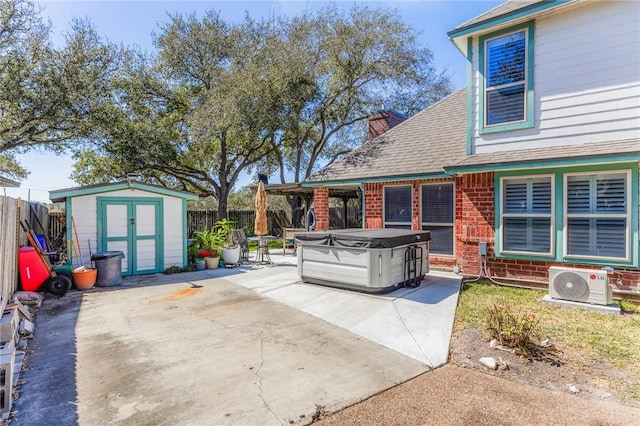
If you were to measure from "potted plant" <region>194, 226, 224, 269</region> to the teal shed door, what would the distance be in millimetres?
1192

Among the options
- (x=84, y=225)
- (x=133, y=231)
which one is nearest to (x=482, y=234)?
(x=133, y=231)

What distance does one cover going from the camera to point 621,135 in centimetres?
574

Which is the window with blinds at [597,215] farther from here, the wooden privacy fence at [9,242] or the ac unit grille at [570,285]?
the wooden privacy fence at [9,242]

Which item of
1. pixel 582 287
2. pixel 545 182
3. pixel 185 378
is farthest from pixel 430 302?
pixel 185 378

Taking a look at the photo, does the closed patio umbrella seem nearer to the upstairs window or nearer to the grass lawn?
the grass lawn

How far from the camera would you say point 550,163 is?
19.5 ft

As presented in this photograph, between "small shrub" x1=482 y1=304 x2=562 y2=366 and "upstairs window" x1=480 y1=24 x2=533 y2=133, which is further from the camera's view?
"upstairs window" x1=480 y1=24 x2=533 y2=133

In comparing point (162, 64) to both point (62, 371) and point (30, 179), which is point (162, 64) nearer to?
point (30, 179)

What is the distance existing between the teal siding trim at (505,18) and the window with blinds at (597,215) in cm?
311

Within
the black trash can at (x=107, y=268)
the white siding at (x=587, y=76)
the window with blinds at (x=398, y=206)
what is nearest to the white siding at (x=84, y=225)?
the black trash can at (x=107, y=268)

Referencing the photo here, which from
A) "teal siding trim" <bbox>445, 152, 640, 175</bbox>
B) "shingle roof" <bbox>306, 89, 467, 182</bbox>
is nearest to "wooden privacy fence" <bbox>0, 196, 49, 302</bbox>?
"shingle roof" <bbox>306, 89, 467, 182</bbox>

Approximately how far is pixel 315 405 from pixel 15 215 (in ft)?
22.4

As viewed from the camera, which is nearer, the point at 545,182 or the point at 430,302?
the point at 430,302

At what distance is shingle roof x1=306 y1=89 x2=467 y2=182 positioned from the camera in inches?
337
